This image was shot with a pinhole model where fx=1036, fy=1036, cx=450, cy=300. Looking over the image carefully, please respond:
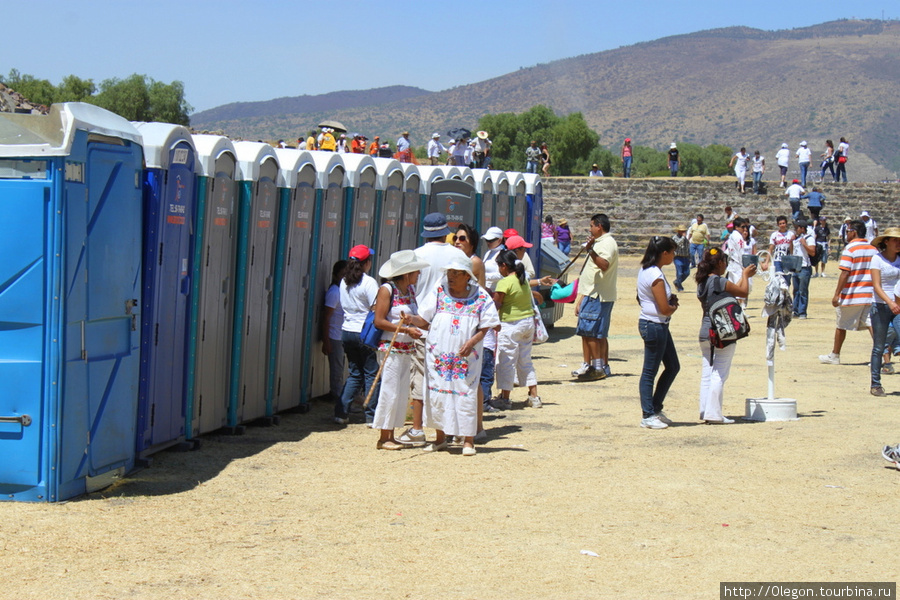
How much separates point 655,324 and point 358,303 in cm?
247

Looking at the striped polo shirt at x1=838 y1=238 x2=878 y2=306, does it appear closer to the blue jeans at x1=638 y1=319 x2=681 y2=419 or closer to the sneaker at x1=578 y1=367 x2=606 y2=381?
the sneaker at x1=578 y1=367 x2=606 y2=381

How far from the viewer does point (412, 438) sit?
8.02 metres

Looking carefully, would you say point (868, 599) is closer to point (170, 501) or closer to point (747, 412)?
point (170, 501)

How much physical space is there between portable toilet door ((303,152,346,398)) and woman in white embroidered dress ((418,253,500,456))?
2.20m

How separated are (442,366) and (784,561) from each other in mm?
2974

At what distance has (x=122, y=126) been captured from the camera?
638cm

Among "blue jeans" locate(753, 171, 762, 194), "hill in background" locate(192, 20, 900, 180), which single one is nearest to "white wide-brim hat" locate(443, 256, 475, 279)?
"blue jeans" locate(753, 171, 762, 194)

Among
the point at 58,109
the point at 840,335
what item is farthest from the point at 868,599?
the point at 840,335

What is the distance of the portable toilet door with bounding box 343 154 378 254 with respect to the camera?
32.6ft

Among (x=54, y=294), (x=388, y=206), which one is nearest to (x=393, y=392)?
(x=54, y=294)

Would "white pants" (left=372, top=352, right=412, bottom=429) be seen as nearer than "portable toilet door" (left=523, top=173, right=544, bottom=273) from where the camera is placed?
Yes

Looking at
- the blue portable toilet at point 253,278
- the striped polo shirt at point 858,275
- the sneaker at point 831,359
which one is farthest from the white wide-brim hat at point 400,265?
the sneaker at point 831,359

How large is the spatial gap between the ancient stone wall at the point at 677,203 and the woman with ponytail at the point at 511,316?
→ 26072 millimetres

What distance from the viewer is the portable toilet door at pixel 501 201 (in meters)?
14.8
